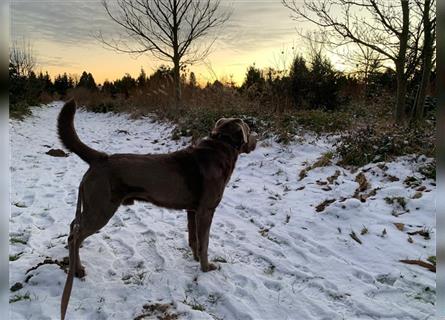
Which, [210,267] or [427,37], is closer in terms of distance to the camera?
[210,267]

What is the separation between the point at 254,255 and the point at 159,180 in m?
1.47

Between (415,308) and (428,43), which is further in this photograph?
(428,43)

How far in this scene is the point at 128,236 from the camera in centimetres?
486

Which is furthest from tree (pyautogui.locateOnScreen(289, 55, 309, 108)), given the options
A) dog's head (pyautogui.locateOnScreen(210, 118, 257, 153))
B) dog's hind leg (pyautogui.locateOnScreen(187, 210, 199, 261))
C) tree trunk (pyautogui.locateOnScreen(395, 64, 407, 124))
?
dog's hind leg (pyautogui.locateOnScreen(187, 210, 199, 261))

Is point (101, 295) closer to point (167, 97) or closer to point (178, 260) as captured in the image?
point (178, 260)

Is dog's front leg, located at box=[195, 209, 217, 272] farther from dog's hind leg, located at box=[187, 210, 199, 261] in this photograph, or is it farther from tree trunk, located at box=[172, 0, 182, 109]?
tree trunk, located at box=[172, 0, 182, 109]

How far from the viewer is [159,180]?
383 centimetres

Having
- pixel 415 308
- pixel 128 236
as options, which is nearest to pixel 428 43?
pixel 415 308

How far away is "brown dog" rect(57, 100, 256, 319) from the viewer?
143 inches

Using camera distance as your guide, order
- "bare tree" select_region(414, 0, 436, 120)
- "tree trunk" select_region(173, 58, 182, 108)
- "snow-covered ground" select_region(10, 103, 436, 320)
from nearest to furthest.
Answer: "snow-covered ground" select_region(10, 103, 436, 320), "bare tree" select_region(414, 0, 436, 120), "tree trunk" select_region(173, 58, 182, 108)

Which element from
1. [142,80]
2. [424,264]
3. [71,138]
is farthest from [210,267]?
[142,80]

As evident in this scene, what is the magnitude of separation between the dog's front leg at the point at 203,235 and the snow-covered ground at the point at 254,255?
0.11m

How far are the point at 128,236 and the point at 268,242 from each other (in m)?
1.76

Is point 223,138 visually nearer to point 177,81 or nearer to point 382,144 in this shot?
point 382,144
